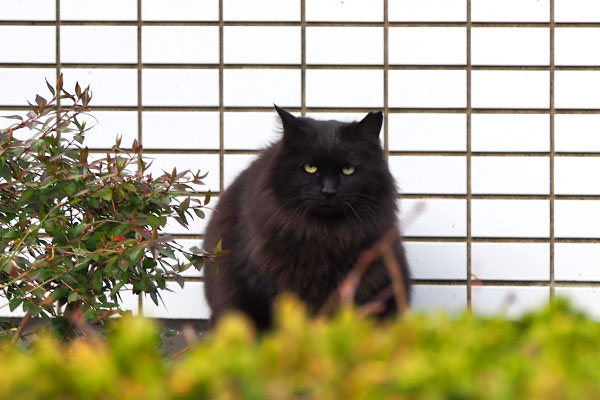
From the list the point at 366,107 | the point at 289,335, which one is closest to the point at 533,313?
the point at 289,335

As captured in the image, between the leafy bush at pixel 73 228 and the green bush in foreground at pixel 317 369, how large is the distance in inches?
64.4

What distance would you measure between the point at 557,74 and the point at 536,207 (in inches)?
29.7

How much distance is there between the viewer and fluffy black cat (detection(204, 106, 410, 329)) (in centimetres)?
335

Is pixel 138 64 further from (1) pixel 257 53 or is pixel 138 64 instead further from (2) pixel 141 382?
(2) pixel 141 382

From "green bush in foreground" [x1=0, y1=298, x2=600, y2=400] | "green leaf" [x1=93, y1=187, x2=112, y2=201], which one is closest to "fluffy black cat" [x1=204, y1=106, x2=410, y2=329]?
"green leaf" [x1=93, y1=187, x2=112, y2=201]

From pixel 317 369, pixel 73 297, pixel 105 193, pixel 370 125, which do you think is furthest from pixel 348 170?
pixel 317 369

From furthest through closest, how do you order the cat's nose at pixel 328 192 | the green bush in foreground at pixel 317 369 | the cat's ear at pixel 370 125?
the cat's ear at pixel 370 125
the cat's nose at pixel 328 192
the green bush in foreground at pixel 317 369

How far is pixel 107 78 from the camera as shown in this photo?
4574 mm

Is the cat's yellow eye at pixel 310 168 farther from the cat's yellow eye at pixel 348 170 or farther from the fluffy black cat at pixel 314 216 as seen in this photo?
the cat's yellow eye at pixel 348 170

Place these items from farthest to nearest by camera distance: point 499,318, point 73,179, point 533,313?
point 73,179 → point 533,313 → point 499,318

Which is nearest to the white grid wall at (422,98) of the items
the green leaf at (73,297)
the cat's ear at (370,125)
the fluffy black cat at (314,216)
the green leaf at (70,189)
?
the fluffy black cat at (314,216)

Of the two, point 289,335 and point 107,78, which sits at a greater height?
point 107,78

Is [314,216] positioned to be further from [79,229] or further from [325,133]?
[79,229]

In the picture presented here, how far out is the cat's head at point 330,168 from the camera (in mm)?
3328
